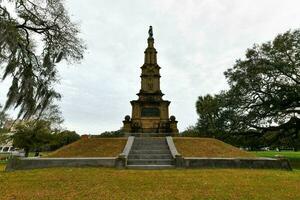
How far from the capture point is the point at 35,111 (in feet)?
45.4

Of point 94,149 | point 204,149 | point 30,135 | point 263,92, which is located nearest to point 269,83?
point 263,92

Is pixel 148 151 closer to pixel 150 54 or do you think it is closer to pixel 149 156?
pixel 149 156

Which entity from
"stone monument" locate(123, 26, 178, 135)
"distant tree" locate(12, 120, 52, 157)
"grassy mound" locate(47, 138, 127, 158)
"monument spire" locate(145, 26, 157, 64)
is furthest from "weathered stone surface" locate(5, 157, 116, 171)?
"distant tree" locate(12, 120, 52, 157)

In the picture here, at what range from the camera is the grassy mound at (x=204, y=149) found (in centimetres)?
2000

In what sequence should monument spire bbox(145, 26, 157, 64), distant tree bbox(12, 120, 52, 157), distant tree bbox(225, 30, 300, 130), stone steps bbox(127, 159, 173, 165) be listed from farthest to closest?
1. distant tree bbox(12, 120, 52, 157)
2. monument spire bbox(145, 26, 157, 64)
3. distant tree bbox(225, 30, 300, 130)
4. stone steps bbox(127, 159, 173, 165)

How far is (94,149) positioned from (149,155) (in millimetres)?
4595

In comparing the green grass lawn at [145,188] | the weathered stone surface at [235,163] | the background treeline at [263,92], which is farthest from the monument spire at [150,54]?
the green grass lawn at [145,188]

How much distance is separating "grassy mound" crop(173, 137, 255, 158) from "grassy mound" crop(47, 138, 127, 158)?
13.7ft

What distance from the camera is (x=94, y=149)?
2125 centimetres

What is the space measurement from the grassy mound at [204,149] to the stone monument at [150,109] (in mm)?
6380

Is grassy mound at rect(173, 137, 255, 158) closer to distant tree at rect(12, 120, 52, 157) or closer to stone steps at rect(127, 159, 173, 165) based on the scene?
stone steps at rect(127, 159, 173, 165)

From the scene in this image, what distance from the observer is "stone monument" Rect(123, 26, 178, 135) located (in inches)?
1192

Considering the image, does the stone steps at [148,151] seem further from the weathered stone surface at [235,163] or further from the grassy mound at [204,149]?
the weathered stone surface at [235,163]

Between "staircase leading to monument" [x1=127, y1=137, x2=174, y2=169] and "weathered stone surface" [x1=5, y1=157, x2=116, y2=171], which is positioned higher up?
"staircase leading to monument" [x1=127, y1=137, x2=174, y2=169]
